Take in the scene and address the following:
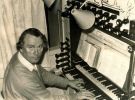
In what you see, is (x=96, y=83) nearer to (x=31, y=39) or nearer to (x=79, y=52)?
(x=79, y=52)

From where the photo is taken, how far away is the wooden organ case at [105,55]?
2170mm

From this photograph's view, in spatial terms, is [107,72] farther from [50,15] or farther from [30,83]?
[50,15]

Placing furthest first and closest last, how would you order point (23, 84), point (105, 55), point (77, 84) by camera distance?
point (77, 84) → point (105, 55) → point (23, 84)

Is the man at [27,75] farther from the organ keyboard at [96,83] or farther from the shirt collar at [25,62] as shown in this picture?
the organ keyboard at [96,83]

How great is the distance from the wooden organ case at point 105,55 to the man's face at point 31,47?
0.63m

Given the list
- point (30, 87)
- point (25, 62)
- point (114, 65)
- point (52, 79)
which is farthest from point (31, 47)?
point (114, 65)

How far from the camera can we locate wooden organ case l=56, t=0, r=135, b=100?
217 cm

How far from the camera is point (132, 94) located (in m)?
2.18

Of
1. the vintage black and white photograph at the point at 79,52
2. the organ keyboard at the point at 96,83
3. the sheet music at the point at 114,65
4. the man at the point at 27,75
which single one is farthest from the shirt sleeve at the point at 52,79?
the sheet music at the point at 114,65

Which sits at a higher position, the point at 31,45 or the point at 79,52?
the point at 31,45

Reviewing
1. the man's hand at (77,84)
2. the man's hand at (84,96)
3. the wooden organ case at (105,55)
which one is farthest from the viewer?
the man's hand at (77,84)

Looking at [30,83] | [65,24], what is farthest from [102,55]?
[65,24]

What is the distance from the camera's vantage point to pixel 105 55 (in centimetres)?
248

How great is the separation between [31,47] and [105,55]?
0.74m
